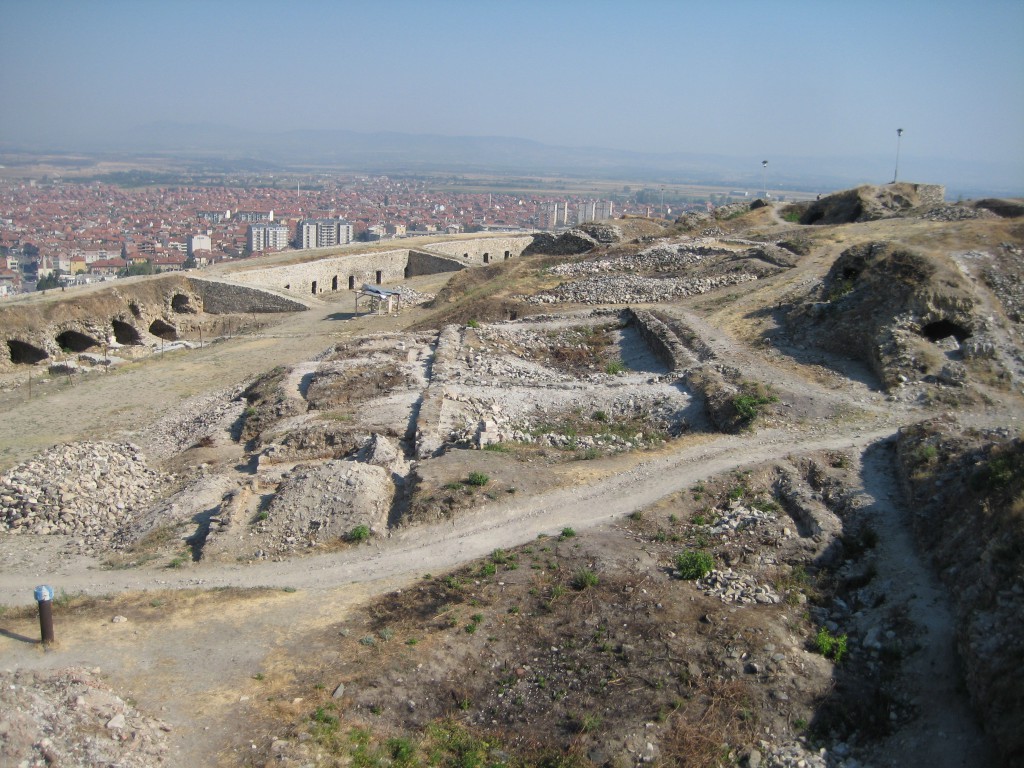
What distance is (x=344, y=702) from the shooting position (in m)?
9.10

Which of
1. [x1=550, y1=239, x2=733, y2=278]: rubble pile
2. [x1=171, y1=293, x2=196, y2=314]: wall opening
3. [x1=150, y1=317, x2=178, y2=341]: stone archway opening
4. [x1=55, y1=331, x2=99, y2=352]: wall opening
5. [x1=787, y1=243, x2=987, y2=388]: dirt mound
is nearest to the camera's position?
[x1=787, y1=243, x2=987, y2=388]: dirt mound

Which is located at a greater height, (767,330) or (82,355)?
(767,330)

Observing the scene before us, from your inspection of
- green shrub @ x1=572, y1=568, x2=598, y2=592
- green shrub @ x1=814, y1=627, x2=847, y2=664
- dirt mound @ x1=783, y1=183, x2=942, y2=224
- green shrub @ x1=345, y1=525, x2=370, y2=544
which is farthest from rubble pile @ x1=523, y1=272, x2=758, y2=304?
green shrub @ x1=814, y1=627, x2=847, y2=664

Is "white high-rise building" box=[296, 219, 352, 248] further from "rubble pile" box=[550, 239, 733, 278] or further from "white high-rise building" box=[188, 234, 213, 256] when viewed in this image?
"rubble pile" box=[550, 239, 733, 278]

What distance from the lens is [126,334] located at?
3472cm

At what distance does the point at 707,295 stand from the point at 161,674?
2257 cm

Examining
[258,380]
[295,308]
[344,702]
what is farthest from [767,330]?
[295,308]

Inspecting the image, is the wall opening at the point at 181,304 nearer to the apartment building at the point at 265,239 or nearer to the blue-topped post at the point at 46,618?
the blue-topped post at the point at 46,618

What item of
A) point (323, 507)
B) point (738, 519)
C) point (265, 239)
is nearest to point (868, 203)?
point (738, 519)

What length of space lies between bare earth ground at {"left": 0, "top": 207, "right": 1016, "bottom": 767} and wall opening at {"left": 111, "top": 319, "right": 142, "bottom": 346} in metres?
14.0

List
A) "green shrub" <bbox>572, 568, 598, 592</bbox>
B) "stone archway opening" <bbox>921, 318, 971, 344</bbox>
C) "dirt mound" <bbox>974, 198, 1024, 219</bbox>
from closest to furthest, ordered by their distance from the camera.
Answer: "green shrub" <bbox>572, 568, 598, 592</bbox> < "stone archway opening" <bbox>921, 318, 971, 344</bbox> < "dirt mound" <bbox>974, 198, 1024, 219</bbox>

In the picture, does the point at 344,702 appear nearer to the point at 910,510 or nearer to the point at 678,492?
the point at 678,492

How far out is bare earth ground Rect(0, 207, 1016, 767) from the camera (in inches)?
346

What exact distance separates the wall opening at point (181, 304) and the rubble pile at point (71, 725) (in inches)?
1182
